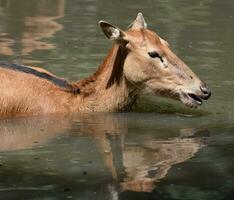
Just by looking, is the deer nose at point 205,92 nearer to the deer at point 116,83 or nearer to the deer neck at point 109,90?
the deer at point 116,83

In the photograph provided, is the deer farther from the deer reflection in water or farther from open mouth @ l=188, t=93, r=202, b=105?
the deer reflection in water

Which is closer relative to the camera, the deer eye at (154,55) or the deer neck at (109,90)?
the deer eye at (154,55)

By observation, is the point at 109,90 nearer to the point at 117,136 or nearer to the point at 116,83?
the point at 116,83

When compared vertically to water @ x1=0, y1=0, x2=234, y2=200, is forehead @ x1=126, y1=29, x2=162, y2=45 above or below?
above

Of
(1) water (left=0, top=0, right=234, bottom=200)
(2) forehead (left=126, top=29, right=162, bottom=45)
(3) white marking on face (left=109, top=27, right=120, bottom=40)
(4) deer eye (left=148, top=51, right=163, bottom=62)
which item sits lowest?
(1) water (left=0, top=0, right=234, bottom=200)

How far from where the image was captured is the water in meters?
7.18

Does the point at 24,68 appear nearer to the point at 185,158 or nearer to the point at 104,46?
the point at 185,158

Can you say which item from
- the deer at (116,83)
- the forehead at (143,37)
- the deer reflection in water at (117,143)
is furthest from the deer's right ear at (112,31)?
the deer reflection in water at (117,143)

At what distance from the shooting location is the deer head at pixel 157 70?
1026 centimetres

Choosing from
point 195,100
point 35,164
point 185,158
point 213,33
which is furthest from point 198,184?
point 213,33

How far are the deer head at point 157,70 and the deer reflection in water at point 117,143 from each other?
585 mm

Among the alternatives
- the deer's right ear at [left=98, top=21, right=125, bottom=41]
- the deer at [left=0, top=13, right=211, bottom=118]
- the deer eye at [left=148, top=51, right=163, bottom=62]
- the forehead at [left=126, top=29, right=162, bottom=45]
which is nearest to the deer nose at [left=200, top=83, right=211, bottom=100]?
the deer at [left=0, top=13, right=211, bottom=118]

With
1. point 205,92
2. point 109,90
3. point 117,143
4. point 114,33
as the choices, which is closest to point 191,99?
point 205,92

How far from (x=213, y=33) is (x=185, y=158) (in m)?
8.78
